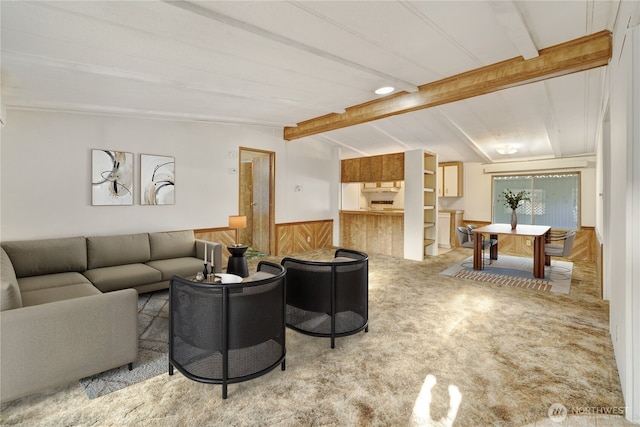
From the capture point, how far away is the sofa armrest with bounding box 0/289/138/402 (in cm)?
188

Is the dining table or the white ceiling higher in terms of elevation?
the white ceiling

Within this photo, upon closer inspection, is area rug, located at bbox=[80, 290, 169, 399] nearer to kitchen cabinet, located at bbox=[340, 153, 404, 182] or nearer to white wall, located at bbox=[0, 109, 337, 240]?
white wall, located at bbox=[0, 109, 337, 240]

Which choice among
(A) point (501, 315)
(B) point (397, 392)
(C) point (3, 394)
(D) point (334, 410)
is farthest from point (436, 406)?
(C) point (3, 394)

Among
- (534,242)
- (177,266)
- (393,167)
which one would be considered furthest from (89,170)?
(534,242)

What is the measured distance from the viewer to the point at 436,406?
198 cm

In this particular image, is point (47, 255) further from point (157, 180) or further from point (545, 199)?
point (545, 199)

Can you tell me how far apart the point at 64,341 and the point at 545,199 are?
9.01 m

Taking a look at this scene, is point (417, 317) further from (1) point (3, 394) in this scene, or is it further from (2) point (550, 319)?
(1) point (3, 394)

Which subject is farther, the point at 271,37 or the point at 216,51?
the point at 216,51

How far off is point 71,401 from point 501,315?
13.0ft

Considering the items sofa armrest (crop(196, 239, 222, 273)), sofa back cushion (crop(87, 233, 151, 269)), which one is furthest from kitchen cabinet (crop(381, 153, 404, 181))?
sofa back cushion (crop(87, 233, 151, 269))

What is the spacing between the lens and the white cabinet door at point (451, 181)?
8438mm

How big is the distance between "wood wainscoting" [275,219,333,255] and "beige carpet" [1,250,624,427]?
12.9 feet

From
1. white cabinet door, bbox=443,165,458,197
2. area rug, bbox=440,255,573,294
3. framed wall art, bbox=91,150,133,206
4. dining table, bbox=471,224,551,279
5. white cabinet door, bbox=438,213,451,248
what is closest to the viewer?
framed wall art, bbox=91,150,133,206
